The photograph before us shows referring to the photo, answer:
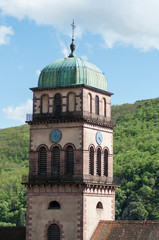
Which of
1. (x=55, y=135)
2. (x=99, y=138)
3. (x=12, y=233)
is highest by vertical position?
(x=55, y=135)

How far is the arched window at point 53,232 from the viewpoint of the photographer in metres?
54.8

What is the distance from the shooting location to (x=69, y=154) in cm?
5581

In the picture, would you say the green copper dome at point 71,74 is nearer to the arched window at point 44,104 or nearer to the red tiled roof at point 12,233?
the arched window at point 44,104

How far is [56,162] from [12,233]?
26.9ft

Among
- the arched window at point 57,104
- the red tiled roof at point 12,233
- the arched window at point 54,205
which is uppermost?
the arched window at point 57,104

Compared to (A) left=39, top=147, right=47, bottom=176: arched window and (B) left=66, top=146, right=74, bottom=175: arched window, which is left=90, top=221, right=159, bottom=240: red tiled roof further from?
(A) left=39, top=147, right=47, bottom=176: arched window

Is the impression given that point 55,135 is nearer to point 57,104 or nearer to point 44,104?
point 57,104

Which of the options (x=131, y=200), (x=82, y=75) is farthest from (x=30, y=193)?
(x=131, y=200)

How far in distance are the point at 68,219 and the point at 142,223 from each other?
247 inches

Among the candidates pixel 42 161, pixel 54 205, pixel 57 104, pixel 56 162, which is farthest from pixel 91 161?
pixel 57 104

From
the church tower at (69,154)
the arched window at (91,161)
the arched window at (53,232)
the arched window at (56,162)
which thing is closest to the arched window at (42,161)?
the church tower at (69,154)

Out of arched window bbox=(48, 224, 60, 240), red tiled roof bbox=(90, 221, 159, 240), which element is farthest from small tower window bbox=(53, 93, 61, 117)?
red tiled roof bbox=(90, 221, 159, 240)

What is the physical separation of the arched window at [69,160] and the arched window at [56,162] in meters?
0.86

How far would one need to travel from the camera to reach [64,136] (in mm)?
55969
